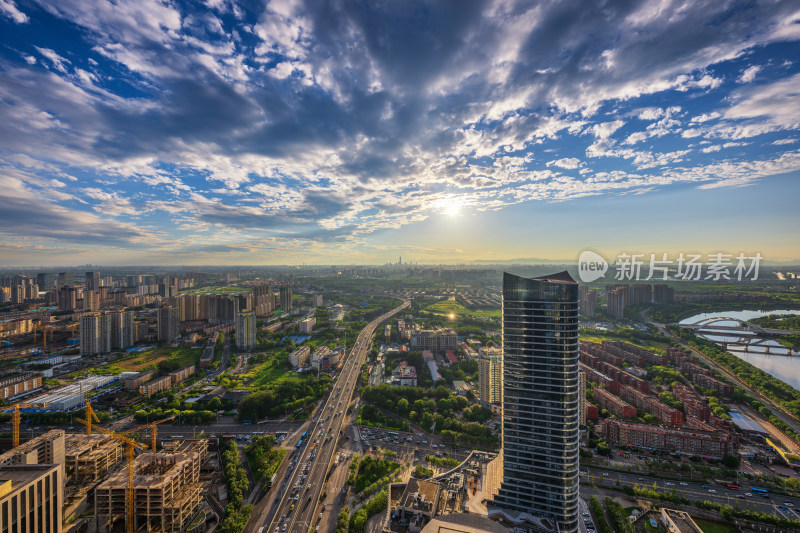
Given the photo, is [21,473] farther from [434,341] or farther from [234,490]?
[434,341]

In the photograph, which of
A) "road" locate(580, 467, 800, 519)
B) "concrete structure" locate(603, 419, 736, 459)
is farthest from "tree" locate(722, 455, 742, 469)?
"road" locate(580, 467, 800, 519)

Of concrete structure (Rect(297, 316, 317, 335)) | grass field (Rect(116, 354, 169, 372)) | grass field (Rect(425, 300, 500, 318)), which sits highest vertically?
grass field (Rect(425, 300, 500, 318))

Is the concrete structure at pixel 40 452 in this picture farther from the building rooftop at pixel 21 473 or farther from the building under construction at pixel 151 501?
the building rooftop at pixel 21 473

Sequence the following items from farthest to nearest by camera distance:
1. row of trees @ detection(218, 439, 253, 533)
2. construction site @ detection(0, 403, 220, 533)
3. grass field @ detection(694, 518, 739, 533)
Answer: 1. grass field @ detection(694, 518, 739, 533)
2. construction site @ detection(0, 403, 220, 533)
3. row of trees @ detection(218, 439, 253, 533)

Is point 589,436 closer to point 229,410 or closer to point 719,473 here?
point 719,473

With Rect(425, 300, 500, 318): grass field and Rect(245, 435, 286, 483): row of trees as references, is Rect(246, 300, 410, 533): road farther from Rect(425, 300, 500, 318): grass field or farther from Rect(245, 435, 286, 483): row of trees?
Rect(425, 300, 500, 318): grass field

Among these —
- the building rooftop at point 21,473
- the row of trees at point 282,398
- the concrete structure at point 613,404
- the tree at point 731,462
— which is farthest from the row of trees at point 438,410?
the building rooftop at point 21,473

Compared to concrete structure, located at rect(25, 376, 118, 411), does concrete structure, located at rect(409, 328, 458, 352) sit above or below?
above
